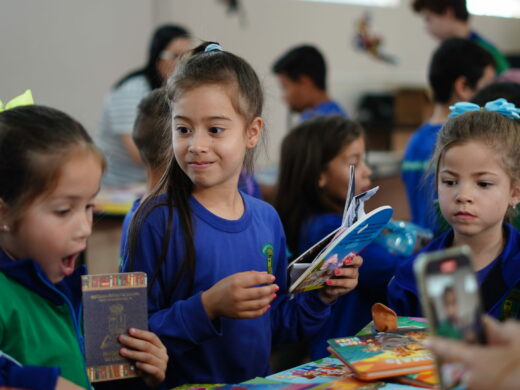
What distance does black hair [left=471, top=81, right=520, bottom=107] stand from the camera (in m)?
2.38

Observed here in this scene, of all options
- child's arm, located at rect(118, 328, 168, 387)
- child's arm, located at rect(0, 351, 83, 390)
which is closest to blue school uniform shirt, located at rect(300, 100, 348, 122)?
child's arm, located at rect(118, 328, 168, 387)

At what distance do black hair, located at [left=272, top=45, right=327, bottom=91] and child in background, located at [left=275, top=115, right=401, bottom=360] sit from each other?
70.5 inches

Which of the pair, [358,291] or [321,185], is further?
[321,185]

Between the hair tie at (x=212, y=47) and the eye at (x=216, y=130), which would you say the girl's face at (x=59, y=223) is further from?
the hair tie at (x=212, y=47)

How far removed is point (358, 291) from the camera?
2242mm

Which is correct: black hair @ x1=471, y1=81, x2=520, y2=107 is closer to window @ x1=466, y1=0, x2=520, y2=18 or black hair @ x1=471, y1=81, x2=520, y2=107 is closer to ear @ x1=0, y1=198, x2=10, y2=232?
ear @ x1=0, y1=198, x2=10, y2=232

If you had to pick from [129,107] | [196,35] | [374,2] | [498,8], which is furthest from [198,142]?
[498,8]

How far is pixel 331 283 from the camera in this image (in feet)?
5.28

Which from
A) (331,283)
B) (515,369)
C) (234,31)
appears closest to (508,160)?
(331,283)

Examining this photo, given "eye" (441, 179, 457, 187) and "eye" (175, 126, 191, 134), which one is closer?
"eye" (175, 126, 191, 134)

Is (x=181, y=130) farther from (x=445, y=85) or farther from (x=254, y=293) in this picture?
(x=445, y=85)

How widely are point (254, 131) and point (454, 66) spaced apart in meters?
1.87

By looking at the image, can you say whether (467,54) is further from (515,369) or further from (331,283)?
(515,369)

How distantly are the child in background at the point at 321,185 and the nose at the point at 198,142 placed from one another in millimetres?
845
